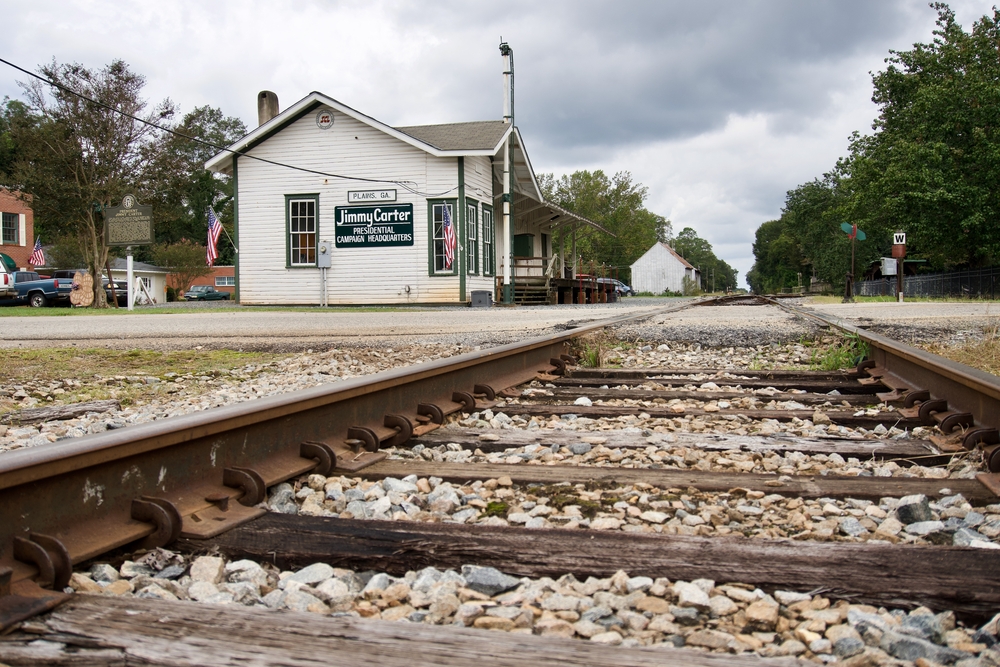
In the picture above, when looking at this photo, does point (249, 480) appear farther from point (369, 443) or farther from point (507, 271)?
point (507, 271)

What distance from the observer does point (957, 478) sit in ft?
8.28

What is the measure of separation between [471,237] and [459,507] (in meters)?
21.4

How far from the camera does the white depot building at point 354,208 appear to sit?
22688 mm

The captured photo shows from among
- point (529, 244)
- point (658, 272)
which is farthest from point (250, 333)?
point (658, 272)

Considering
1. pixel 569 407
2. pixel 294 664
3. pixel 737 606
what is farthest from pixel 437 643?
pixel 569 407

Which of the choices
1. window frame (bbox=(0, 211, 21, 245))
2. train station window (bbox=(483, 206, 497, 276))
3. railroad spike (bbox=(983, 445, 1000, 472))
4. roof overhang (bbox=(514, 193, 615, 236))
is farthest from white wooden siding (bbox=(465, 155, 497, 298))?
window frame (bbox=(0, 211, 21, 245))

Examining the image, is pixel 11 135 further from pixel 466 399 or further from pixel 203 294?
pixel 203 294

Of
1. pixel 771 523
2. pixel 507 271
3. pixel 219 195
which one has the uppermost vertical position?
pixel 219 195

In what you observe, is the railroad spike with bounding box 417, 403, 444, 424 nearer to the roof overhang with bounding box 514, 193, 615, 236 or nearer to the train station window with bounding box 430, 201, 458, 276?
the train station window with bounding box 430, 201, 458, 276

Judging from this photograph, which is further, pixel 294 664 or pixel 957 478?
pixel 957 478

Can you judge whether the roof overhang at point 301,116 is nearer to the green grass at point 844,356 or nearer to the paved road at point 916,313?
the paved road at point 916,313

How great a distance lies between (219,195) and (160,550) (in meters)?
79.2

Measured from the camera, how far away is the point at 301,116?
23.3 meters

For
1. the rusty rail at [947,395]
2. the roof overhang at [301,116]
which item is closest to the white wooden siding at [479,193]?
the roof overhang at [301,116]
